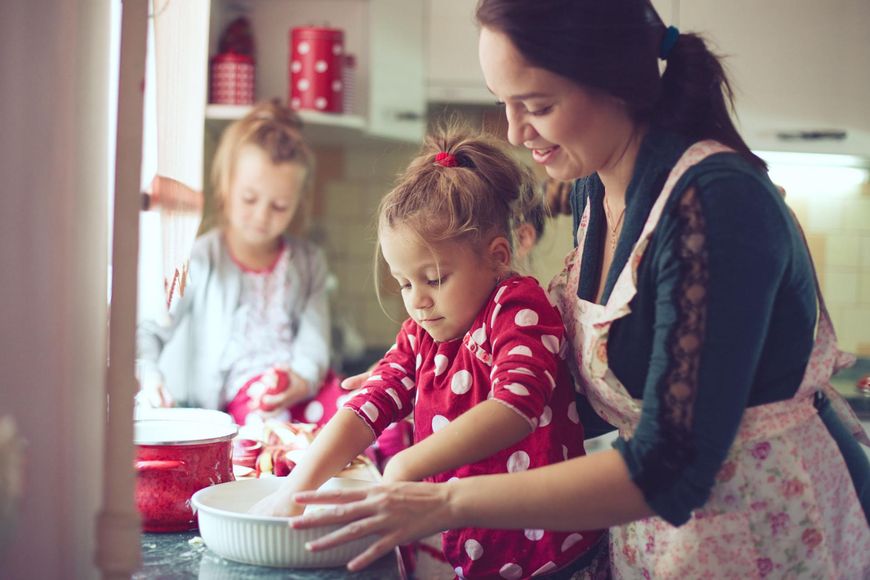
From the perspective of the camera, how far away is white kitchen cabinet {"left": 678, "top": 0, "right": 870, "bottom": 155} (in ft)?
9.68

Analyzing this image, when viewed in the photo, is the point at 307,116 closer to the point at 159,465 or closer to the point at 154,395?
the point at 154,395

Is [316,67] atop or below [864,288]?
atop

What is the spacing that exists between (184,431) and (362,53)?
234cm

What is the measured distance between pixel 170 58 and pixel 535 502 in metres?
0.63

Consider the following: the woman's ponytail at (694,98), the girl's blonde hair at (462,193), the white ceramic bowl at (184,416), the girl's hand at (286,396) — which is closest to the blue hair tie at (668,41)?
the woman's ponytail at (694,98)

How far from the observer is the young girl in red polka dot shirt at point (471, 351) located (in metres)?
1.07

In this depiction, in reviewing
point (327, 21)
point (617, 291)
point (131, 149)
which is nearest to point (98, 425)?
point (131, 149)

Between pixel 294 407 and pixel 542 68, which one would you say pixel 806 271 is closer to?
pixel 542 68

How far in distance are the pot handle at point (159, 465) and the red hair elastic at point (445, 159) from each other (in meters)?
0.50

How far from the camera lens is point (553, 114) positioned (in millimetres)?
1008

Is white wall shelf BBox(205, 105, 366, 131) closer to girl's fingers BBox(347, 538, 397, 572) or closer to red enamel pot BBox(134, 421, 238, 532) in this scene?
red enamel pot BBox(134, 421, 238, 532)

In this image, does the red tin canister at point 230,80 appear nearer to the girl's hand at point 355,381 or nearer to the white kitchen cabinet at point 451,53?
the white kitchen cabinet at point 451,53

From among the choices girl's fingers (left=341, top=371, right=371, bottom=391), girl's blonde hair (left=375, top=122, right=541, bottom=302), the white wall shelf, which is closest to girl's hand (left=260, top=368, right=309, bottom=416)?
the white wall shelf

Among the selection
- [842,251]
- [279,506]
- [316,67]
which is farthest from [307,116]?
[279,506]
